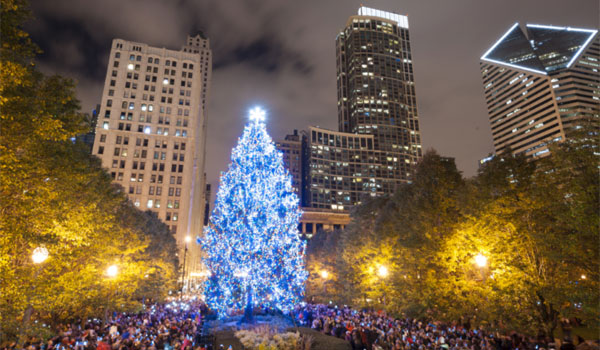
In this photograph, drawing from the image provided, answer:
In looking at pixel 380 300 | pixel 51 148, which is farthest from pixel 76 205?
pixel 380 300

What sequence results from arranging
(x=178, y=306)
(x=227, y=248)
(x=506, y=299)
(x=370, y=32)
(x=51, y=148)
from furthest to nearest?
1. (x=370, y=32)
2. (x=178, y=306)
3. (x=227, y=248)
4. (x=506, y=299)
5. (x=51, y=148)

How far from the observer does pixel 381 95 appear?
17062 cm

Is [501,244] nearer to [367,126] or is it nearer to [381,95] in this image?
[367,126]

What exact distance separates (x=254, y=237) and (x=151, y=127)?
74.8 m

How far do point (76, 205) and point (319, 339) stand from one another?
15.3 meters

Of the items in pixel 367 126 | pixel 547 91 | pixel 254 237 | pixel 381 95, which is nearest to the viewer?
pixel 254 237

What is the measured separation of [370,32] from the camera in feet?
609

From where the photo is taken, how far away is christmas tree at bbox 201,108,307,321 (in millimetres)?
23547

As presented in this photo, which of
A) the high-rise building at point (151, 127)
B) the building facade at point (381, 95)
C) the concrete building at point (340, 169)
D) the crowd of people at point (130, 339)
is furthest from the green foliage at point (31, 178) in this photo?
the building facade at point (381, 95)

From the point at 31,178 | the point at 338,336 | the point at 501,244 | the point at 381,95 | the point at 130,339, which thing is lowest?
the point at 338,336

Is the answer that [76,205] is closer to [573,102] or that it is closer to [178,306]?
[178,306]

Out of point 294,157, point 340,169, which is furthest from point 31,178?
point 294,157

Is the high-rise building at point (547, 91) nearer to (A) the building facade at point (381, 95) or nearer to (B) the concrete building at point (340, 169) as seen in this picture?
(A) the building facade at point (381, 95)

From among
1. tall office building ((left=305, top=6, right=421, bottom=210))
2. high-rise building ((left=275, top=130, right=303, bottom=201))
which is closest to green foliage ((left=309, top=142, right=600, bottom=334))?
tall office building ((left=305, top=6, right=421, bottom=210))
